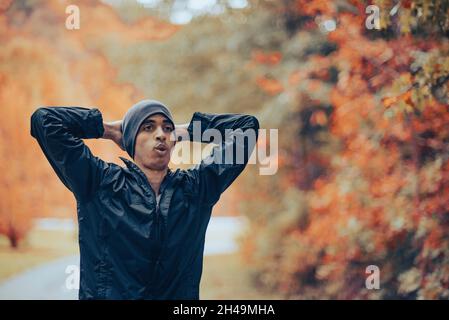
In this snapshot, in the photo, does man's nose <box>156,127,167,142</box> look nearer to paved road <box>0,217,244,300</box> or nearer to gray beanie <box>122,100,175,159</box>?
gray beanie <box>122,100,175,159</box>

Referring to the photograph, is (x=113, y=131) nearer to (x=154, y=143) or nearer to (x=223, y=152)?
(x=154, y=143)

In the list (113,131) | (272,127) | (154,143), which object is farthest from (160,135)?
(272,127)

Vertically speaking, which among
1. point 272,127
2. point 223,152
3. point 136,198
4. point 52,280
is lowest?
point 52,280

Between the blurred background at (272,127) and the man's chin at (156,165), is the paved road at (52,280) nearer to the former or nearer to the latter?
the blurred background at (272,127)

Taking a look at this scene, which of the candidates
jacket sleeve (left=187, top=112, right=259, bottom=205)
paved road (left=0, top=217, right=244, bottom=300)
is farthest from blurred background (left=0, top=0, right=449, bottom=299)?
jacket sleeve (left=187, top=112, right=259, bottom=205)

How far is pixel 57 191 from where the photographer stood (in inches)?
143

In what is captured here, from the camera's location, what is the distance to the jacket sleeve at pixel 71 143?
5.32 feet

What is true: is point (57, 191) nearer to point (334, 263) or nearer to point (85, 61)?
→ point (85, 61)

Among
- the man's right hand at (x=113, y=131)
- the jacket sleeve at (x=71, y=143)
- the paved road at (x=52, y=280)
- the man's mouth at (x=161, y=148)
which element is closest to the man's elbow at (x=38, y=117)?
the jacket sleeve at (x=71, y=143)

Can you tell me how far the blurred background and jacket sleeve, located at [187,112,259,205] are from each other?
5.46ft

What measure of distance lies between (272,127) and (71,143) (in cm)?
236

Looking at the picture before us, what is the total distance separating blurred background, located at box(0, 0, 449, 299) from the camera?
139 inches

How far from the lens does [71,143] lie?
64.4 inches
